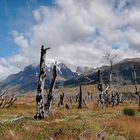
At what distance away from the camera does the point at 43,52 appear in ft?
121

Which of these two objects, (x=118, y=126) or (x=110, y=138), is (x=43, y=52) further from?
(x=110, y=138)

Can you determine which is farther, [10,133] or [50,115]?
[50,115]

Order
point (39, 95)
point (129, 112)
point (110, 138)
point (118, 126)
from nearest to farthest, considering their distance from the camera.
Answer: point (110, 138)
point (118, 126)
point (39, 95)
point (129, 112)

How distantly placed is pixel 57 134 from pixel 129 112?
19889mm

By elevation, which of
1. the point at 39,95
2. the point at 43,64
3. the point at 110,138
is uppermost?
the point at 43,64

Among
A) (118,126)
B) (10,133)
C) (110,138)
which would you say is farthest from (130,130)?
(10,133)

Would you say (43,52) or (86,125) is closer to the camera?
(86,125)

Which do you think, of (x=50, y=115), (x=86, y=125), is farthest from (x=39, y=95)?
(x=86, y=125)

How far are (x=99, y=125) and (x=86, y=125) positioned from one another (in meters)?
0.90

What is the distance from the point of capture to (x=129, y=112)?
39281 millimetres

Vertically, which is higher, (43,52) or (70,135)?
(43,52)

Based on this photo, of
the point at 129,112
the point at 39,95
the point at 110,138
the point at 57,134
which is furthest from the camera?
the point at 129,112

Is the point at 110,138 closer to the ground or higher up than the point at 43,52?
closer to the ground

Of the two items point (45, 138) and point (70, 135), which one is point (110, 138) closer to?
point (70, 135)
